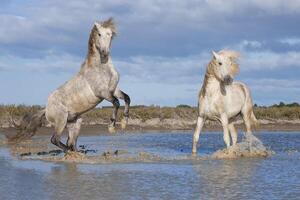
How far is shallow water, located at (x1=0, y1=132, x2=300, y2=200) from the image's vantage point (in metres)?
7.32

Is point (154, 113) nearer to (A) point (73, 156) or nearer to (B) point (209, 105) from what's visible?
(B) point (209, 105)

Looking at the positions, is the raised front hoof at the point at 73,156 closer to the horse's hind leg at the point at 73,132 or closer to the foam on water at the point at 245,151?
the horse's hind leg at the point at 73,132

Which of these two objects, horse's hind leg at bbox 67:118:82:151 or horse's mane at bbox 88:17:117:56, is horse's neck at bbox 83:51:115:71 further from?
horse's hind leg at bbox 67:118:82:151

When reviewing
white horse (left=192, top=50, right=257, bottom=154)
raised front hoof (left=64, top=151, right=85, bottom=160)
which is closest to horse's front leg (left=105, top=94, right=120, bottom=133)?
raised front hoof (left=64, top=151, right=85, bottom=160)

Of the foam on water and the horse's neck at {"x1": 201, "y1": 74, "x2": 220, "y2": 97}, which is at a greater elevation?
the horse's neck at {"x1": 201, "y1": 74, "x2": 220, "y2": 97}

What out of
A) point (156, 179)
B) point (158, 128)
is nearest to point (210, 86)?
point (156, 179)

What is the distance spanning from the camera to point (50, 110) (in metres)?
12.6

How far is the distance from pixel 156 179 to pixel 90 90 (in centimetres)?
392

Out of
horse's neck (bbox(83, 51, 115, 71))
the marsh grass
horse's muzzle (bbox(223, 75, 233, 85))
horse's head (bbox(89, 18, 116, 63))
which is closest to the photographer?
horse's head (bbox(89, 18, 116, 63))

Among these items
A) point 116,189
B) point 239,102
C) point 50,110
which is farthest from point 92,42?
point 116,189

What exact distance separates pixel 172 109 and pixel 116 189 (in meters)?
23.2

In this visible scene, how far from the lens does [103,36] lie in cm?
1181

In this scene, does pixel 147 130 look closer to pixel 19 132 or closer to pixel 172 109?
pixel 172 109

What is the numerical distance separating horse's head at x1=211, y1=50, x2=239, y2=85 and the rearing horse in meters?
2.29
